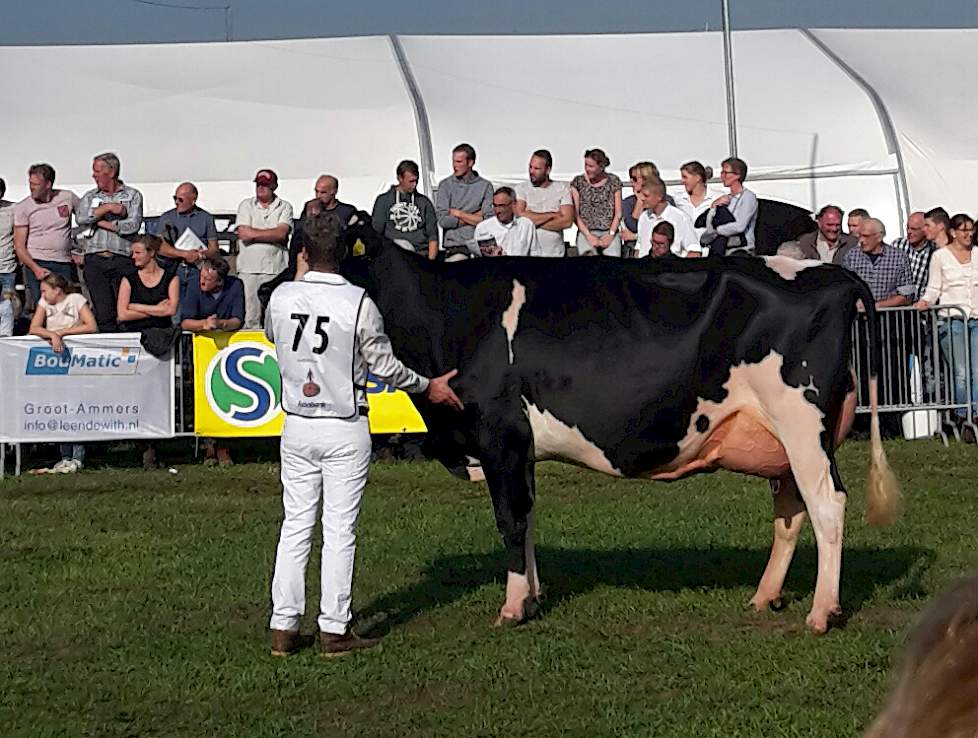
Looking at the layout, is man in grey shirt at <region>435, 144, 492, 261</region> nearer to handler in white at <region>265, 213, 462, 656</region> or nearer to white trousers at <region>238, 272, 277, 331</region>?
white trousers at <region>238, 272, 277, 331</region>

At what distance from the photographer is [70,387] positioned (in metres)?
15.0

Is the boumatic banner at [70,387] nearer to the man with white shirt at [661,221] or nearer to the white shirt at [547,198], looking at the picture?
the white shirt at [547,198]

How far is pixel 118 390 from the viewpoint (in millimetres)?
15016

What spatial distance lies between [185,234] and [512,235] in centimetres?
377

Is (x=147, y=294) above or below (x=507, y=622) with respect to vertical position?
above

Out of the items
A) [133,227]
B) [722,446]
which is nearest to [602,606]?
[722,446]

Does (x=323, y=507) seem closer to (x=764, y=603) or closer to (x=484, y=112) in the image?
(x=764, y=603)

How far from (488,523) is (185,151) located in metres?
12.5

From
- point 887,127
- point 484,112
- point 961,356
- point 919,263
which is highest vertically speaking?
point 484,112

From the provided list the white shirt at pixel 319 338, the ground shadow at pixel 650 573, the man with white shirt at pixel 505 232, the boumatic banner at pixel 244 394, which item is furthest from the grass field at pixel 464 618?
the man with white shirt at pixel 505 232

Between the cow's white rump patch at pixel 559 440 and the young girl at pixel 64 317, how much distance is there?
7.93 meters

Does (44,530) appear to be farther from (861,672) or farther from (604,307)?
(861,672)

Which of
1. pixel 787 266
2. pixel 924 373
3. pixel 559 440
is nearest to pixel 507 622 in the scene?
pixel 559 440

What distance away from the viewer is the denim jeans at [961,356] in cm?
1662
